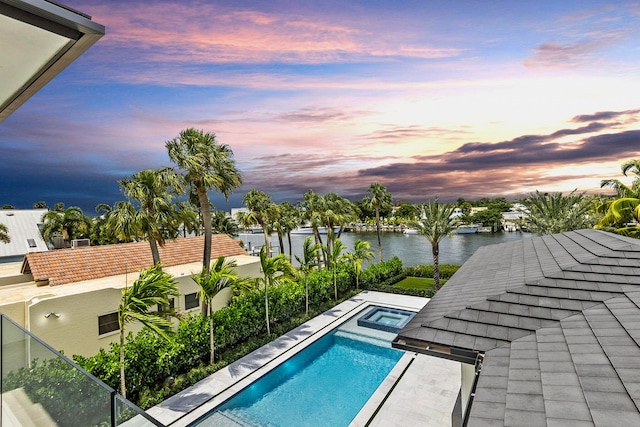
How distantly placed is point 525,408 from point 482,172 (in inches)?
1691

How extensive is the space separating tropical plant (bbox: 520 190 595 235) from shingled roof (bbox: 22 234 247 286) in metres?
23.9

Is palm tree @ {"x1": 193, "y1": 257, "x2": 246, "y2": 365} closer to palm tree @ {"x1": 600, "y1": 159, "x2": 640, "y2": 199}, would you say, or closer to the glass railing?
the glass railing

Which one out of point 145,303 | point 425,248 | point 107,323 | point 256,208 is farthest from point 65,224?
point 425,248

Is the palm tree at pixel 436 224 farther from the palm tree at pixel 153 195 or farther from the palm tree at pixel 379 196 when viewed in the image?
the palm tree at pixel 153 195

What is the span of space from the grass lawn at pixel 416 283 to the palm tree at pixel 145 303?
18018mm

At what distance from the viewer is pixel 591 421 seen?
9.50 feet

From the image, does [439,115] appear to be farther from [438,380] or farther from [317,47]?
[438,380]

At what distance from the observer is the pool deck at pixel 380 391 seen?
895cm

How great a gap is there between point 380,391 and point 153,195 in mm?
12283

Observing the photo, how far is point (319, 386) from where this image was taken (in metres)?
11.2

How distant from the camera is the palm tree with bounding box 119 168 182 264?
1376 centimetres

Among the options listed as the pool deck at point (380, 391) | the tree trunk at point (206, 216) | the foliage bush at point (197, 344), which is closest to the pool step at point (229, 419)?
the pool deck at point (380, 391)

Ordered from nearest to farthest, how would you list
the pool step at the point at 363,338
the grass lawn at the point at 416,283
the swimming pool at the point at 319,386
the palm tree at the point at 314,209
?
1. the swimming pool at the point at 319,386
2. the pool step at the point at 363,338
3. the grass lawn at the point at 416,283
4. the palm tree at the point at 314,209

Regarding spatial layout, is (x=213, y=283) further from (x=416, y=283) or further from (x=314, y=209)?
(x=314, y=209)
